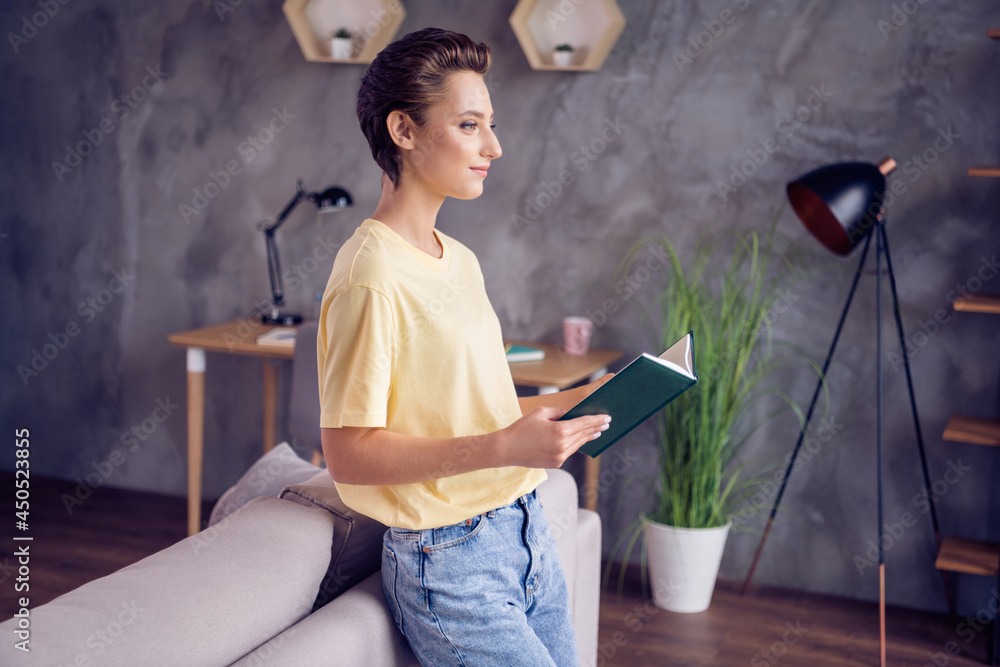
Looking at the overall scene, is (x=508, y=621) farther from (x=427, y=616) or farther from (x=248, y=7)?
(x=248, y=7)

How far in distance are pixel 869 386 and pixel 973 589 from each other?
0.70 metres

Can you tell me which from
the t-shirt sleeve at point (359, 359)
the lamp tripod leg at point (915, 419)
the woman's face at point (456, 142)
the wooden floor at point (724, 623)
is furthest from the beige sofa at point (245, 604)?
the lamp tripod leg at point (915, 419)

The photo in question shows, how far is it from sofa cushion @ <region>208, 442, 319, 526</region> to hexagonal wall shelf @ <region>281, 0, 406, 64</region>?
1.99 metres

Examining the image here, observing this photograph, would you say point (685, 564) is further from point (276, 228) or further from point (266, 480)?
point (276, 228)

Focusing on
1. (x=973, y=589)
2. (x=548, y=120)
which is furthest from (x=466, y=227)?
(x=973, y=589)

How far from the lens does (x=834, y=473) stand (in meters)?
2.92

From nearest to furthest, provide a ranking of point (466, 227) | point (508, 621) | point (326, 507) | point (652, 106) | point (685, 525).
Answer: point (508, 621), point (326, 507), point (685, 525), point (652, 106), point (466, 227)

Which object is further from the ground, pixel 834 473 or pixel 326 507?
pixel 326 507

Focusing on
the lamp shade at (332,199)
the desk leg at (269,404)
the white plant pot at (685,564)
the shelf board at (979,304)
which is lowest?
the white plant pot at (685,564)

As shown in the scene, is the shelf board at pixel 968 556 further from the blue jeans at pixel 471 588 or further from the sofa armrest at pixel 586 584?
the blue jeans at pixel 471 588

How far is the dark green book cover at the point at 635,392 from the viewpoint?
105 cm

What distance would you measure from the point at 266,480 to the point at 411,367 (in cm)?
65

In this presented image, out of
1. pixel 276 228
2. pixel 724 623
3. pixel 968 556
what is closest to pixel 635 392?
pixel 724 623

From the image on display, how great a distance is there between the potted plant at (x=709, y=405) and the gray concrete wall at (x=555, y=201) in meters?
0.10
